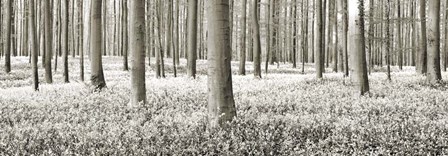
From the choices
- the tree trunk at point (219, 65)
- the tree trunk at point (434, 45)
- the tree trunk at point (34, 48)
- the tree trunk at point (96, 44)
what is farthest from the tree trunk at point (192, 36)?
the tree trunk at point (219, 65)

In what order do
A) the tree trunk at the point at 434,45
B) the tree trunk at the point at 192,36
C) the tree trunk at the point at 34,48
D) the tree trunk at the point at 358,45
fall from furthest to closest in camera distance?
1. the tree trunk at the point at 192,36
2. the tree trunk at the point at 434,45
3. the tree trunk at the point at 34,48
4. the tree trunk at the point at 358,45

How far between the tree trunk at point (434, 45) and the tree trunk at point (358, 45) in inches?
200

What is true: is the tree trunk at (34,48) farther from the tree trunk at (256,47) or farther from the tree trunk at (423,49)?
the tree trunk at (423,49)

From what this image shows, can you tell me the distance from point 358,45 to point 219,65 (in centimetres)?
715

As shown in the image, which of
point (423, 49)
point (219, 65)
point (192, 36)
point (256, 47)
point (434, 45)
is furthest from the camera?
point (256, 47)

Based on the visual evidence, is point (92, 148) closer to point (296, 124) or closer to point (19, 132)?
point (19, 132)

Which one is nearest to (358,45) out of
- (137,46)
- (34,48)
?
(137,46)

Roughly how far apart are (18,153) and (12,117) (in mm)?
3740

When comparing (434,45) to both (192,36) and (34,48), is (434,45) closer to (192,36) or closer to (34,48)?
(192,36)

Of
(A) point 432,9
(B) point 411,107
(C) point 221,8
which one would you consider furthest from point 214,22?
(A) point 432,9

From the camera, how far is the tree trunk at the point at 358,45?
12781 millimetres

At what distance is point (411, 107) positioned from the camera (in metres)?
9.67

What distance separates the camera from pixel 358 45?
42.3 ft

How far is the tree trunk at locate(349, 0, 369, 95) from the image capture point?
1278cm
